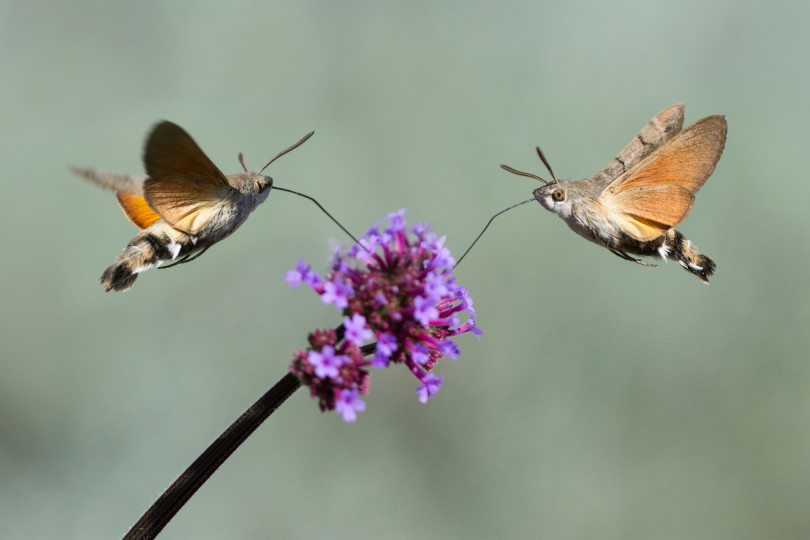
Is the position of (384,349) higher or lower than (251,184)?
lower

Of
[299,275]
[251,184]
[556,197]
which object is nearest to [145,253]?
[251,184]

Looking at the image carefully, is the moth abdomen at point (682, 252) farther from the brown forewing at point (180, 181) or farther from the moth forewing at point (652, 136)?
the brown forewing at point (180, 181)

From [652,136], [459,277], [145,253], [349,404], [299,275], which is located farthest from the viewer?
[459,277]

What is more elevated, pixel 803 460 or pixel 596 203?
pixel 803 460

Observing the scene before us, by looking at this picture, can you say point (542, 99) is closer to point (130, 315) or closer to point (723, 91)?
point (723, 91)

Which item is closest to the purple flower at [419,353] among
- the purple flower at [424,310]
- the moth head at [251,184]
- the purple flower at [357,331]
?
the purple flower at [424,310]

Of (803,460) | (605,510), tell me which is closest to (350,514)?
(605,510)

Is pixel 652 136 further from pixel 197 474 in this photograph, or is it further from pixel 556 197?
pixel 197 474
